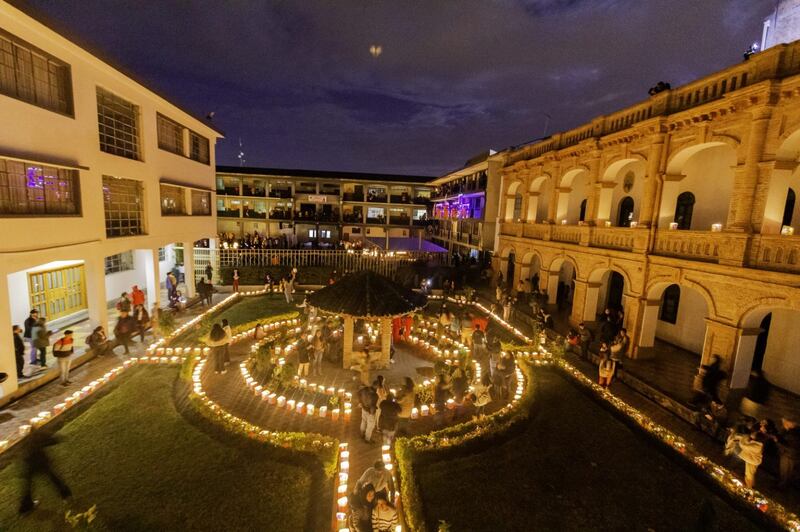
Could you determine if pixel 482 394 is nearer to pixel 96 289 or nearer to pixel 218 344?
pixel 218 344

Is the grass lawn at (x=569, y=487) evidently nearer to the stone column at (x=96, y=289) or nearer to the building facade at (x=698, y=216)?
the building facade at (x=698, y=216)

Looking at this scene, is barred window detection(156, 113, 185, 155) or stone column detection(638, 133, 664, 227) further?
barred window detection(156, 113, 185, 155)

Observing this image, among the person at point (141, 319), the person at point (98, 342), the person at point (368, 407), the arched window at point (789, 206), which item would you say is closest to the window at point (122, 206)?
the person at point (141, 319)

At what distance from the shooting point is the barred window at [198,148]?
21281 mm

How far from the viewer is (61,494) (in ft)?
22.4

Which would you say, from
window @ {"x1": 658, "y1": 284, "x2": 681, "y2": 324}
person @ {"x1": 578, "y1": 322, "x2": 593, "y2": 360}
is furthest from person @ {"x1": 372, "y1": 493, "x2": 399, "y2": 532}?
window @ {"x1": 658, "y1": 284, "x2": 681, "y2": 324}

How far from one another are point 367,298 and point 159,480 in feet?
24.1

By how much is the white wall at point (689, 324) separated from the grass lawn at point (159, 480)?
16241 mm

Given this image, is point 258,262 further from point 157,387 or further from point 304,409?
point 304,409

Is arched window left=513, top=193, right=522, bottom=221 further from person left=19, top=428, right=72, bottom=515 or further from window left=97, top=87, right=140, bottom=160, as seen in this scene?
person left=19, top=428, right=72, bottom=515

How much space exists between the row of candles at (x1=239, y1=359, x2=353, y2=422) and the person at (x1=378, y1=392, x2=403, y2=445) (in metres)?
1.81

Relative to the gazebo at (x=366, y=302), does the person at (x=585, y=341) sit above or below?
below

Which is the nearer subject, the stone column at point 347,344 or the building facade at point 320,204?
the stone column at point 347,344

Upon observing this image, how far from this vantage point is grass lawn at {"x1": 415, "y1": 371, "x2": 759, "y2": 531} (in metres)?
6.93
